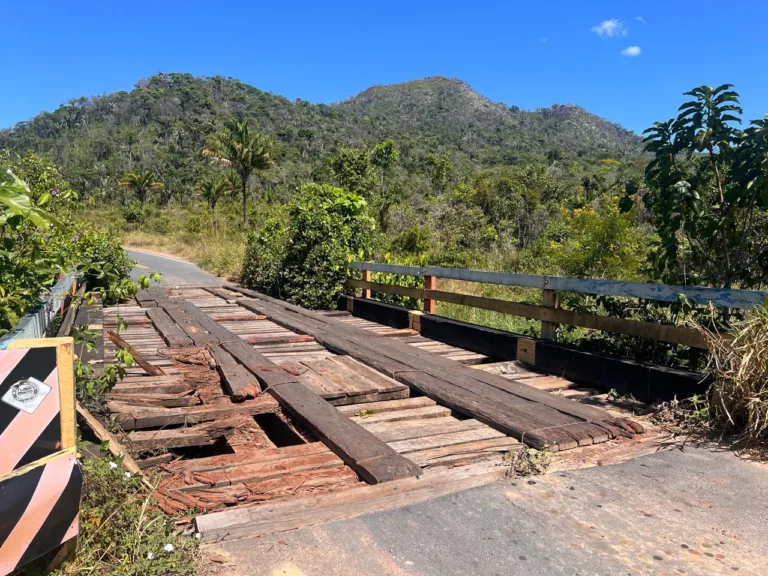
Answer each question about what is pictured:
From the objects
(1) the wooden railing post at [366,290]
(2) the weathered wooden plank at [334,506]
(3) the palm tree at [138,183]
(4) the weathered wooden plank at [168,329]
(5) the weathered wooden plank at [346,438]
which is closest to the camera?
(2) the weathered wooden plank at [334,506]

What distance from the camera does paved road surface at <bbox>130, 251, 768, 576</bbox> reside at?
2.31 metres

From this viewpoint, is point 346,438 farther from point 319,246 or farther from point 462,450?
point 319,246

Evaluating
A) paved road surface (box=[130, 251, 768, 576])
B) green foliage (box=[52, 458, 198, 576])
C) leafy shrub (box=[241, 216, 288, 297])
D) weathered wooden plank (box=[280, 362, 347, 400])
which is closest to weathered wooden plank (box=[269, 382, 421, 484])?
weathered wooden plank (box=[280, 362, 347, 400])

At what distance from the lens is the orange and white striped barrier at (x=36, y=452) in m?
1.93

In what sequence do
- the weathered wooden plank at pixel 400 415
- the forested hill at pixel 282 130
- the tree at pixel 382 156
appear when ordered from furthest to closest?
the forested hill at pixel 282 130 < the tree at pixel 382 156 < the weathered wooden plank at pixel 400 415

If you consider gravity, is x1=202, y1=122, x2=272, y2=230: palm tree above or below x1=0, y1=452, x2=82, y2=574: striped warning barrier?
above

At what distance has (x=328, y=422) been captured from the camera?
3811 mm

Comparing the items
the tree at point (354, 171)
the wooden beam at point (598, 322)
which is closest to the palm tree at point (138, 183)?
the tree at point (354, 171)

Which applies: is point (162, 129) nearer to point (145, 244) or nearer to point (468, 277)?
point (145, 244)

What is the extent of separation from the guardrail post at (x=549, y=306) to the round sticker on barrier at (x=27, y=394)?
4417mm

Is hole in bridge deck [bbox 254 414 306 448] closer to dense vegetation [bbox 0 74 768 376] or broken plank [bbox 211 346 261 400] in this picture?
broken plank [bbox 211 346 261 400]

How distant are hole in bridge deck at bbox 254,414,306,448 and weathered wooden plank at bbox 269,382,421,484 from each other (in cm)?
11

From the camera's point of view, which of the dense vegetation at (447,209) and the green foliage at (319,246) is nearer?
the dense vegetation at (447,209)

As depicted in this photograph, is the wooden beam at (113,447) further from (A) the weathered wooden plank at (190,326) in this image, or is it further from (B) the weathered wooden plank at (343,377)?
(A) the weathered wooden plank at (190,326)
